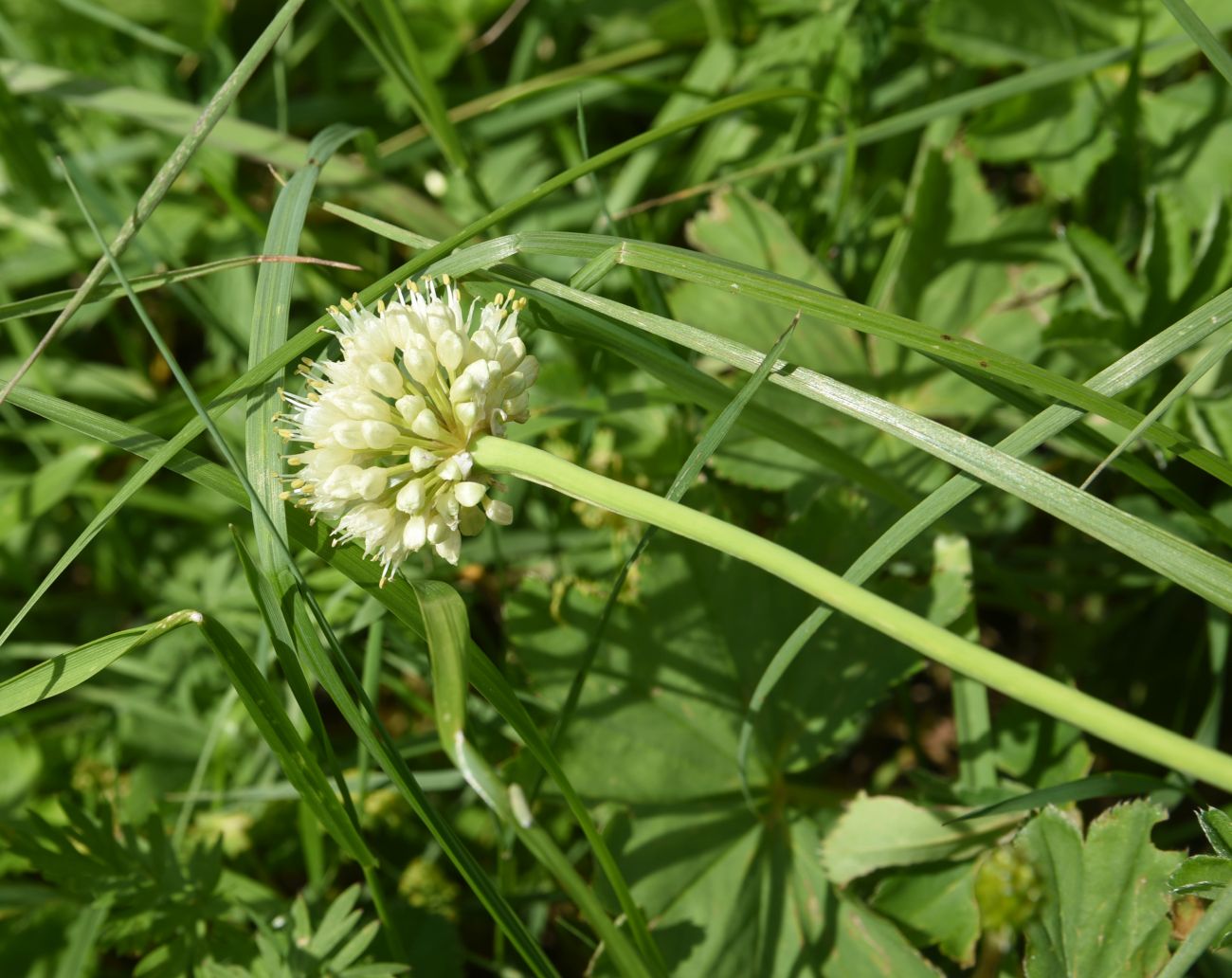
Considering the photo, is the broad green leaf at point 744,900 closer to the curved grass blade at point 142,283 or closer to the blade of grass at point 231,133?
the curved grass blade at point 142,283

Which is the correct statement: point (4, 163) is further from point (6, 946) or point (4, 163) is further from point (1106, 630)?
point (1106, 630)

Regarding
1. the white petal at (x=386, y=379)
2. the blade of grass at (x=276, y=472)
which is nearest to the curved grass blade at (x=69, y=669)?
the blade of grass at (x=276, y=472)

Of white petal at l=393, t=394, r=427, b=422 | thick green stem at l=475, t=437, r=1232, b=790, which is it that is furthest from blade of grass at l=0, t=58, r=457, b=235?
thick green stem at l=475, t=437, r=1232, b=790

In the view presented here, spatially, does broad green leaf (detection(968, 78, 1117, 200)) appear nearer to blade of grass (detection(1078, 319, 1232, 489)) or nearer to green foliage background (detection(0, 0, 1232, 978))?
green foliage background (detection(0, 0, 1232, 978))

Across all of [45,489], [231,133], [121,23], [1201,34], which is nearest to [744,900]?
[1201,34]

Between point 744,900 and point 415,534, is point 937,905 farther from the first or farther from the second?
point 415,534

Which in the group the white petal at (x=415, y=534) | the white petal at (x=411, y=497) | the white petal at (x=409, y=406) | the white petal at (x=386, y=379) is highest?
the white petal at (x=386, y=379)
